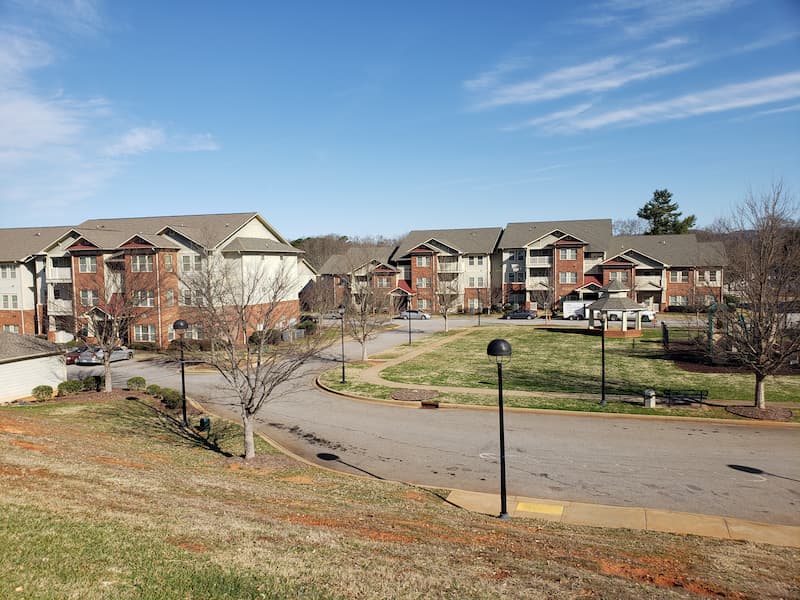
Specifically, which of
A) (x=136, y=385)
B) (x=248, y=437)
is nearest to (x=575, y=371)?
(x=248, y=437)

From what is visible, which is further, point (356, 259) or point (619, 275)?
point (356, 259)

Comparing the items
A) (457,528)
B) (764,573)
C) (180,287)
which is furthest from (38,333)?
(764,573)

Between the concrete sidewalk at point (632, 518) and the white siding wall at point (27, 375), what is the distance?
22814 mm

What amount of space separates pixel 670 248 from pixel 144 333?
189ft

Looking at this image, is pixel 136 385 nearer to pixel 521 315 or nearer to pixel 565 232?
pixel 521 315

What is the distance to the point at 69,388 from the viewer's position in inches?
1102

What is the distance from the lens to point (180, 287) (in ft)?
149

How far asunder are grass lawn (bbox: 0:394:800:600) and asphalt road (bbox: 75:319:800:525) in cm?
262

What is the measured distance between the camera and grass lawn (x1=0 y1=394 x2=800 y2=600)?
7879 mm

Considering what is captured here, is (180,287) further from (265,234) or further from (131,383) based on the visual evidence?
(131,383)

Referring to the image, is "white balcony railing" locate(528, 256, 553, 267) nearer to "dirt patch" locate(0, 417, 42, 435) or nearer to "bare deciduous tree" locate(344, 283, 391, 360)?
"bare deciduous tree" locate(344, 283, 391, 360)

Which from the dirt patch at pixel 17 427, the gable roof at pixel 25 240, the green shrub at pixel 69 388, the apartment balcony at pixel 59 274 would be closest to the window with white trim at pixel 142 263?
the apartment balcony at pixel 59 274

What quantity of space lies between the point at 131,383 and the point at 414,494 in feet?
63.8

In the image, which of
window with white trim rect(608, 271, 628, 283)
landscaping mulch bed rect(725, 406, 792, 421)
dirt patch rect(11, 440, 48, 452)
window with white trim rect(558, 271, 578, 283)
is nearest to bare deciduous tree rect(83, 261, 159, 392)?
dirt patch rect(11, 440, 48, 452)
